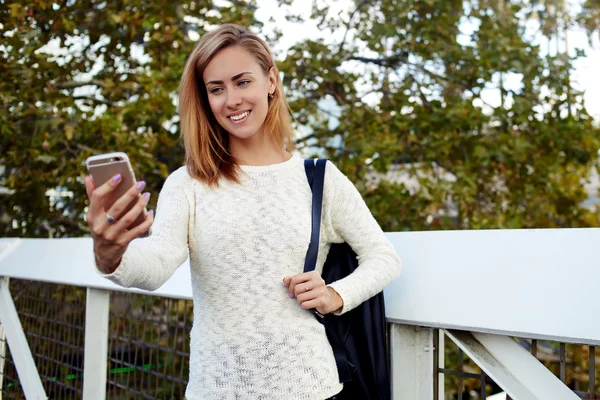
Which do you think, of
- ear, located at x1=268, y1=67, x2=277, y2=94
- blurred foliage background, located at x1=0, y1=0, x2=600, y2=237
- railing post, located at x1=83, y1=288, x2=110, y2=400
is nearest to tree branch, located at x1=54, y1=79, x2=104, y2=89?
blurred foliage background, located at x1=0, y1=0, x2=600, y2=237

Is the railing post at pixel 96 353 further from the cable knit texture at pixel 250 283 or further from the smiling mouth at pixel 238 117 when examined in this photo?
the smiling mouth at pixel 238 117

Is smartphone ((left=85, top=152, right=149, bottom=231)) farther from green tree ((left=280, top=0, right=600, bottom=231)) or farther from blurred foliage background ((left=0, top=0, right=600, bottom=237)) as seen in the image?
green tree ((left=280, top=0, right=600, bottom=231))

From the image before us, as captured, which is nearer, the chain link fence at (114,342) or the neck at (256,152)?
the neck at (256,152)

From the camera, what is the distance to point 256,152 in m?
1.59

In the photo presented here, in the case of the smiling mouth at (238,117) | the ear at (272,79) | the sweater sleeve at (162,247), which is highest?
the ear at (272,79)

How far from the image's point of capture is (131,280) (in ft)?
3.98

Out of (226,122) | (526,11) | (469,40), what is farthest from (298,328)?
(526,11)

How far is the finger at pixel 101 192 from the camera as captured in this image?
1045 millimetres

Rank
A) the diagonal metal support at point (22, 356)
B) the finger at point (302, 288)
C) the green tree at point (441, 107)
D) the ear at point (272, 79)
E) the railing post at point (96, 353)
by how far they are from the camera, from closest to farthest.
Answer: the finger at point (302, 288) → the ear at point (272, 79) → the railing post at point (96, 353) → the diagonal metal support at point (22, 356) → the green tree at point (441, 107)

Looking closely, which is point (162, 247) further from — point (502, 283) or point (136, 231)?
point (502, 283)

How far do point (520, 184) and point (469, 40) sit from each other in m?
1.30

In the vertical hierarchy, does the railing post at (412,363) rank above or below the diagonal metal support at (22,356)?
Answer: above

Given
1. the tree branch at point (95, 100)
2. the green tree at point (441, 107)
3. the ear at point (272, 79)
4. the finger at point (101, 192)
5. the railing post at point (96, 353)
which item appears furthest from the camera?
the green tree at point (441, 107)

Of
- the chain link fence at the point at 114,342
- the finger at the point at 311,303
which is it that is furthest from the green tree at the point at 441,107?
the finger at the point at 311,303
